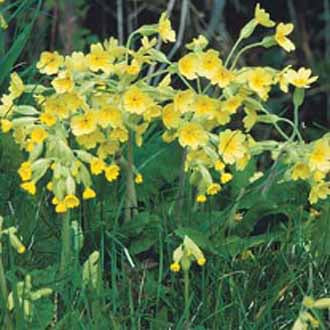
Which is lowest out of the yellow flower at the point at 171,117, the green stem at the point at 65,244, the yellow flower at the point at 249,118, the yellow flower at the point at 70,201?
the green stem at the point at 65,244

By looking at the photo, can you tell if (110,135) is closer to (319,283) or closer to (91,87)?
(91,87)

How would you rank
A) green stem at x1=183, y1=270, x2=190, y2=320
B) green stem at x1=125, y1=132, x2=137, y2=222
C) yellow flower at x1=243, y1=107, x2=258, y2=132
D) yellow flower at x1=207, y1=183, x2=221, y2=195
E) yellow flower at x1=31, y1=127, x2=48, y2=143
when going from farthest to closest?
1. green stem at x1=125, y1=132, x2=137, y2=222
2. yellow flower at x1=243, y1=107, x2=258, y2=132
3. yellow flower at x1=207, y1=183, x2=221, y2=195
4. yellow flower at x1=31, y1=127, x2=48, y2=143
5. green stem at x1=183, y1=270, x2=190, y2=320

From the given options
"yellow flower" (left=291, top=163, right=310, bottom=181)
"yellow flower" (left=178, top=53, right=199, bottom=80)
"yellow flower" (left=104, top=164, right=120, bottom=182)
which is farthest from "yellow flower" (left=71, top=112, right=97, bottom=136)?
"yellow flower" (left=291, top=163, right=310, bottom=181)

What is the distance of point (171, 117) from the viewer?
312 cm

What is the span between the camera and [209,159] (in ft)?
10.2

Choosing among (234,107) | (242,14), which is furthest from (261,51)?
(234,107)

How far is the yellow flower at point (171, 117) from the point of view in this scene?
311cm

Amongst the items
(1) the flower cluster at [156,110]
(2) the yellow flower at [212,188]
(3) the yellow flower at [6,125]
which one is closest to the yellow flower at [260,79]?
(1) the flower cluster at [156,110]

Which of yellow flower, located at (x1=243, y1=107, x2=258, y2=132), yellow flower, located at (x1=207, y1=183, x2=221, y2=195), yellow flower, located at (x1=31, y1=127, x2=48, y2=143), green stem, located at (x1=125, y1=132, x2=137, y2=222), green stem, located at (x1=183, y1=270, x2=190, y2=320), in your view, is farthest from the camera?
green stem, located at (x1=125, y1=132, x2=137, y2=222)

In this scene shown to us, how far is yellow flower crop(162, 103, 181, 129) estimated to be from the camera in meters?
3.11

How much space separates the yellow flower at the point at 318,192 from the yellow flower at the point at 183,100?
14.7 inches

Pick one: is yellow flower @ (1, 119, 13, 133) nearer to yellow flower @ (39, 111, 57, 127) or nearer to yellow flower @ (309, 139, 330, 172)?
yellow flower @ (39, 111, 57, 127)

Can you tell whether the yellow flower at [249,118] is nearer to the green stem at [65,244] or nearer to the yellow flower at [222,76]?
the yellow flower at [222,76]

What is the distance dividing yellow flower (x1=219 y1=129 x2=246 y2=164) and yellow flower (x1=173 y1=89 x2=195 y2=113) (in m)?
0.11
